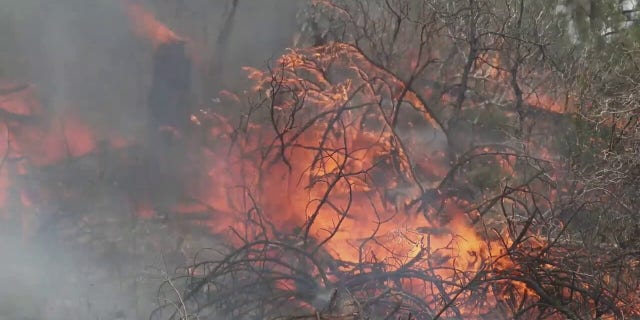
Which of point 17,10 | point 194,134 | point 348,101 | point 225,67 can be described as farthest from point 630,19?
point 17,10

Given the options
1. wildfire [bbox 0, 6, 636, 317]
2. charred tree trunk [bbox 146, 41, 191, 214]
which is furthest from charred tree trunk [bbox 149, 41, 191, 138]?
wildfire [bbox 0, 6, 636, 317]

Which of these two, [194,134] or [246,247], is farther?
[194,134]

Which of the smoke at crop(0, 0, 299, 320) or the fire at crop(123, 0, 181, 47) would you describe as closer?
the smoke at crop(0, 0, 299, 320)

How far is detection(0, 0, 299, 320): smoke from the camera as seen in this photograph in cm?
468

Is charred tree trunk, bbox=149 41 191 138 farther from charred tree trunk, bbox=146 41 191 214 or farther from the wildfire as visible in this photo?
the wildfire

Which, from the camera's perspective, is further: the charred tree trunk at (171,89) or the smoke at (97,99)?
the charred tree trunk at (171,89)

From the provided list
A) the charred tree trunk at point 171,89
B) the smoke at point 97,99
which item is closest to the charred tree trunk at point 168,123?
the charred tree trunk at point 171,89

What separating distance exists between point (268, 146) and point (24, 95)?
233 centimetres

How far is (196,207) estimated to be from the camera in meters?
5.60

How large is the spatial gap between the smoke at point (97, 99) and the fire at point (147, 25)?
0.06 m

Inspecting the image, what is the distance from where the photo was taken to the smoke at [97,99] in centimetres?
468

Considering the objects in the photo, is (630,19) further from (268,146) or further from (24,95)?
(24,95)

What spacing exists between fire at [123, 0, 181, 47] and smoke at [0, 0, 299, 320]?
0.06 metres

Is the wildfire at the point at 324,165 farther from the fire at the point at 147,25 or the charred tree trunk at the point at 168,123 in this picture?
the charred tree trunk at the point at 168,123
